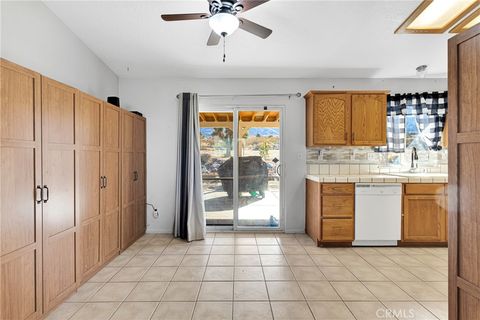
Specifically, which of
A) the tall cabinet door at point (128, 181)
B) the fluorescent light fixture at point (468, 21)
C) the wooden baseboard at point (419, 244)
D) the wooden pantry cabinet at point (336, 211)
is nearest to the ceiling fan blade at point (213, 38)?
the tall cabinet door at point (128, 181)

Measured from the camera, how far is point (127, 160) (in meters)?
3.40

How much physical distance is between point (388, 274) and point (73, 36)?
428 centimetres

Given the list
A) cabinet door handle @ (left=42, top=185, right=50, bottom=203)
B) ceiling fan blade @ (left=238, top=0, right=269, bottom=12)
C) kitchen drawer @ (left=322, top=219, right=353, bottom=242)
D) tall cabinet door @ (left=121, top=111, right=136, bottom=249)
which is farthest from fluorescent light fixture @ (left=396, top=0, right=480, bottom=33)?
cabinet door handle @ (left=42, top=185, right=50, bottom=203)

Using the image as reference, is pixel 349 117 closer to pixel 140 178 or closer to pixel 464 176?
pixel 464 176

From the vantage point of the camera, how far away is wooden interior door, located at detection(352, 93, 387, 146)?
12.1 ft

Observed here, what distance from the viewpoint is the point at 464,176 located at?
50.4 inches

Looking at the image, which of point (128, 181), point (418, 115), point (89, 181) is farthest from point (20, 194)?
point (418, 115)

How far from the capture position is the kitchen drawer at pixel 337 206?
3.41m

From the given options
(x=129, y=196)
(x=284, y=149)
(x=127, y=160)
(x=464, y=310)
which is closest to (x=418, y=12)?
(x=284, y=149)

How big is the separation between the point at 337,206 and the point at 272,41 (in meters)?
2.23

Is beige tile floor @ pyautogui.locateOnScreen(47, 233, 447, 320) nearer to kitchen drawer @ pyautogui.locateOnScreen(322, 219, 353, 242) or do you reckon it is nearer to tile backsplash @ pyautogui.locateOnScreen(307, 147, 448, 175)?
kitchen drawer @ pyautogui.locateOnScreen(322, 219, 353, 242)

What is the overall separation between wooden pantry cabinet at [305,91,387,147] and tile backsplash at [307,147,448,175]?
374mm

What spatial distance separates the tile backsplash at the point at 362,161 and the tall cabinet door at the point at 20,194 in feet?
11.2

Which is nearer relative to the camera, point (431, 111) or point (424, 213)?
point (424, 213)
